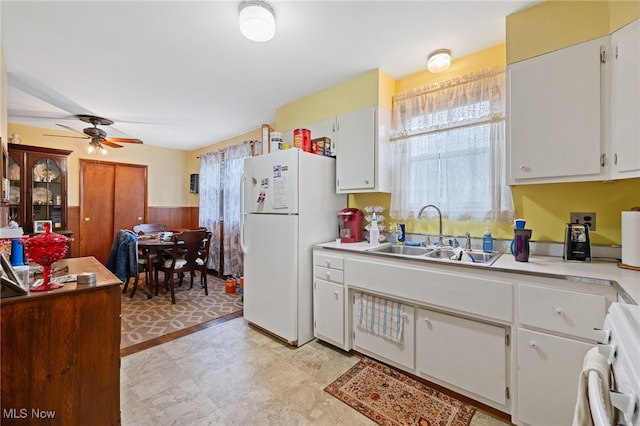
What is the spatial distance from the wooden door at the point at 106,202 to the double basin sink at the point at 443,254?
4.85 metres

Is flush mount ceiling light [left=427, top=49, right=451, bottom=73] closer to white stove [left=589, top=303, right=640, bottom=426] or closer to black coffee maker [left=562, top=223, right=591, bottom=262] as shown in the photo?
black coffee maker [left=562, top=223, right=591, bottom=262]

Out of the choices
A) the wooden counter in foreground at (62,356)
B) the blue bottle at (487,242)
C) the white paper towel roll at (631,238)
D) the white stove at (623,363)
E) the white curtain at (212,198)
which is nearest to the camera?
the white stove at (623,363)

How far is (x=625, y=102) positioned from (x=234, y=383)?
2.82m

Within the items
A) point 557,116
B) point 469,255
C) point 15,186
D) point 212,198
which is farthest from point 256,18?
point 15,186

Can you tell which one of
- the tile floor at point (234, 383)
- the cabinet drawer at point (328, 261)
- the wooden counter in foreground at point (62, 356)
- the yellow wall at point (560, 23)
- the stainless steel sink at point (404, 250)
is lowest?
the tile floor at point (234, 383)

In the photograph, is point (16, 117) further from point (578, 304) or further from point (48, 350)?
point (578, 304)

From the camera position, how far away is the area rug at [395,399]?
1.52m

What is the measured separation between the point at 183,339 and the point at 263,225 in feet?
4.18

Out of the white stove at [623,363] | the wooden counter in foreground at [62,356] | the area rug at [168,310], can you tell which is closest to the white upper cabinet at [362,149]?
the white stove at [623,363]

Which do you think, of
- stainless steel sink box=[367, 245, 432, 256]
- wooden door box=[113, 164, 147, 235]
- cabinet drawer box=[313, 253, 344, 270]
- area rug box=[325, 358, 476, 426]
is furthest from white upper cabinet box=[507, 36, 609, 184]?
wooden door box=[113, 164, 147, 235]

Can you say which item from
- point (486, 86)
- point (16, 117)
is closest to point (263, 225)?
point (486, 86)

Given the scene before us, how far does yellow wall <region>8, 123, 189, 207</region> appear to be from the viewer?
13.3ft

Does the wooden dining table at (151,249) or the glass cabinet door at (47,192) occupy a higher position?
the glass cabinet door at (47,192)

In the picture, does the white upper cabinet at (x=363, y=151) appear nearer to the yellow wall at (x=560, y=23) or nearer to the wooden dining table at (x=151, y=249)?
the yellow wall at (x=560, y=23)
